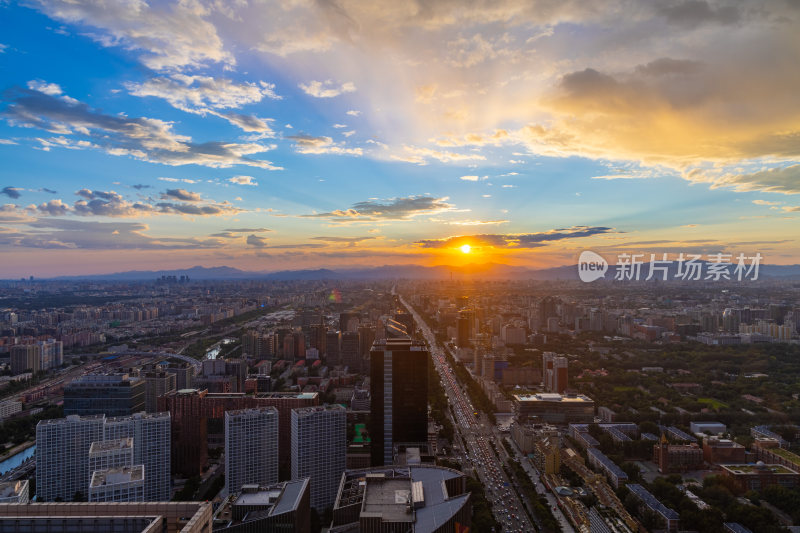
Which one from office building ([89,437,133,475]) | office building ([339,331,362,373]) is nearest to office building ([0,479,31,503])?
office building ([89,437,133,475])

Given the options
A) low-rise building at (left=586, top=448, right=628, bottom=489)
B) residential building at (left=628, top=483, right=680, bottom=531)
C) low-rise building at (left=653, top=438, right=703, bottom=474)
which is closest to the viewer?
residential building at (left=628, top=483, right=680, bottom=531)

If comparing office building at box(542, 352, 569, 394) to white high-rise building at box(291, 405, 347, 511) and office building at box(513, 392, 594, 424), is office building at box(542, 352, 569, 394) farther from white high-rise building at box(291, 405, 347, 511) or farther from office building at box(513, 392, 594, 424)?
white high-rise building at box(291, 405, 347, 511)

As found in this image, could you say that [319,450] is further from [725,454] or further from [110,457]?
[725,454]

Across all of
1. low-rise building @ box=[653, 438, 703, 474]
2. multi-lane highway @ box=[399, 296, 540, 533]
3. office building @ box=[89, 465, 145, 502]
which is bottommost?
multi-lane highway @ box=[399, 296, 540, 533]

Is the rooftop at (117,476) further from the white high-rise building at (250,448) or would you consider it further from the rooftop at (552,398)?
the rooftop at (552,398)

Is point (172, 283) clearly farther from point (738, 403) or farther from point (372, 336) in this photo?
point (738, 403)

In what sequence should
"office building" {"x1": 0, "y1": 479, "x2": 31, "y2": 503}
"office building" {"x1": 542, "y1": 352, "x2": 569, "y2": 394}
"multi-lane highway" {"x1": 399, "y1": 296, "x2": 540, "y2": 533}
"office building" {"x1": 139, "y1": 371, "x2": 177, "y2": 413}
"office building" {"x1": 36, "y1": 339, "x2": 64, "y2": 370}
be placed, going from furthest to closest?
"office building" {"x1": 36, "y1": 339, "x2": 64, "y2": 370}, "office building" {"x1": 542, "y1": 352, "x2": 569, "y2": 394}, "office building" {"x1": 139, "y1": 371, "x2": 177, "y2": 413}, "multi-lane highway" {"x1": 399, "y1": 296, "x2": 540, "y2": 533}, "office building" {"x1": 0, "y1": 479, "x2": 31, "y2": 503}

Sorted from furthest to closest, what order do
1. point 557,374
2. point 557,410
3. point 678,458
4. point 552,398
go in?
point 557,374
point 552,398
point 557,410
point 678,458

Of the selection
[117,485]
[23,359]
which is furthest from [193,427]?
[23,359]
